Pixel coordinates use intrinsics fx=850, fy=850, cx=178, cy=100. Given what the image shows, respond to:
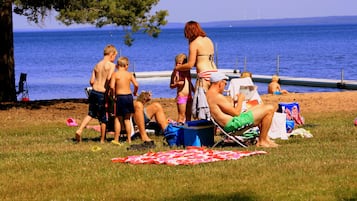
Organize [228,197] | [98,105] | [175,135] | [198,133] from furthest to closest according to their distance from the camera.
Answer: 1. [98,105]
2. [175,135]
3. [198,133]
4. [228,197]

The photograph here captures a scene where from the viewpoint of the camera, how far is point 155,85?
38281mm

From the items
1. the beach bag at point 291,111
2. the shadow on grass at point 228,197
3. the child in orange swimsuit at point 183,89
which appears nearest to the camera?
the shadow on grass at point 228,197

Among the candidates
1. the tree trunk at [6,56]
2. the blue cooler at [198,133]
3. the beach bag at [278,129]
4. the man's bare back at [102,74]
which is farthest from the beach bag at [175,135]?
the tree trunk at [6,56]

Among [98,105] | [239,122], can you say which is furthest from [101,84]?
[239,122]

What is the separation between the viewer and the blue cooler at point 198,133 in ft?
38.0

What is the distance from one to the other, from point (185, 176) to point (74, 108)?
11570 millimetres

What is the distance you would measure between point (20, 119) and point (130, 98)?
20.3 feet

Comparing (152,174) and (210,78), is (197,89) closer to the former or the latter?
(210,78)

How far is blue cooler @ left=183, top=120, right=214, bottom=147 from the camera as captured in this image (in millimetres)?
11570

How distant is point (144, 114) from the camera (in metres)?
13.2

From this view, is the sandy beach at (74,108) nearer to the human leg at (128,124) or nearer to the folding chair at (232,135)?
the human leg at (128,124)

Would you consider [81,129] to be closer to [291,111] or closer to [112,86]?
[112,86]

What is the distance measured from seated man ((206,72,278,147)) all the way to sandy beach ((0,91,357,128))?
19.4 feet

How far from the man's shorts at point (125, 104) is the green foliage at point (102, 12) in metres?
7.81
